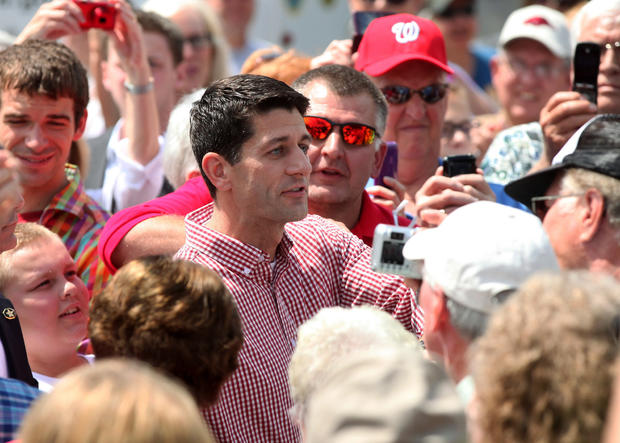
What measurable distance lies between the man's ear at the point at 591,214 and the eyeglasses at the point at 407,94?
1735 millimetres

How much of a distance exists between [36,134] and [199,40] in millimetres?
1973

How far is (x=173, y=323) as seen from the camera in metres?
2.77

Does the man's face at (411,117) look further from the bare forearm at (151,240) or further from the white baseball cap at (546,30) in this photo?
the bare forearm at (151,240)

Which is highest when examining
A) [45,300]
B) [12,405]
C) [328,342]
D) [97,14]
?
[97,14]

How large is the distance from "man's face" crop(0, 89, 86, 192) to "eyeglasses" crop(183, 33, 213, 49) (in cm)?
178

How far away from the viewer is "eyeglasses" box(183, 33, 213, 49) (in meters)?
6.52

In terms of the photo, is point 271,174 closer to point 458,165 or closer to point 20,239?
point 458,165

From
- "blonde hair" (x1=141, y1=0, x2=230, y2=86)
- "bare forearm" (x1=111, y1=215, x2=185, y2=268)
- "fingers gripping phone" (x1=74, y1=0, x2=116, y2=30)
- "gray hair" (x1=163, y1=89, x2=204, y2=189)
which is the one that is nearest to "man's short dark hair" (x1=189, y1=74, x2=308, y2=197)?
"bare forearm" (x1=111, y1=215, x2=185, y2=268)

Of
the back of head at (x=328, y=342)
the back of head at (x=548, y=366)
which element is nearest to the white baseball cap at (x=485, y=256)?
the back of head at (x=328, y=342)

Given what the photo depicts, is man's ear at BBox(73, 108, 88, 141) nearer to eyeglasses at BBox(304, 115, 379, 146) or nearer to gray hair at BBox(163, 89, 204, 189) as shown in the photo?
gray hair at BBox(163, 89, 204, 189)

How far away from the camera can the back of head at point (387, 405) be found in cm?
198

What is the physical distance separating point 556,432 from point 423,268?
981 mm

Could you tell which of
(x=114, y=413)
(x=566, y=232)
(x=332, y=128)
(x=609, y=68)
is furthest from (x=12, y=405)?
(x=609, y=68)

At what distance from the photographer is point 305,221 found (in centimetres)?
407
